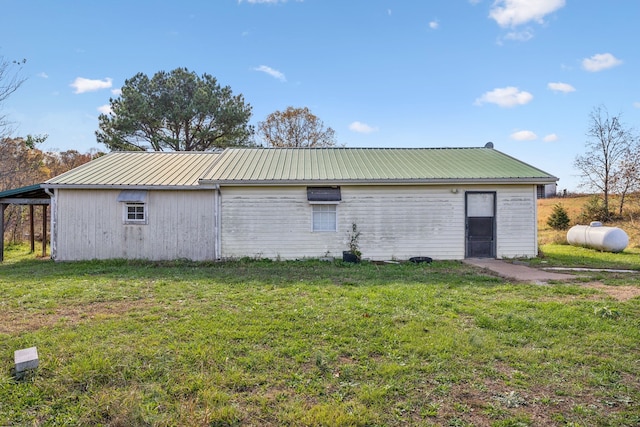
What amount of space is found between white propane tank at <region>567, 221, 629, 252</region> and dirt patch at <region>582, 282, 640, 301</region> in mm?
7082

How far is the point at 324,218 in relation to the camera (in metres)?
10.5

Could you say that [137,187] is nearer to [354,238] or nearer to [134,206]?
[134,206]

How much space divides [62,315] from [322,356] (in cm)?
399

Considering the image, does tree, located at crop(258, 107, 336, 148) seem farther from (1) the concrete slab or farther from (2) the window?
(1) the concrete slab

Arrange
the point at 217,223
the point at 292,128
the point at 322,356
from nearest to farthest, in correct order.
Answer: the point at 322,356
the point at 217,223
the point at 292,128

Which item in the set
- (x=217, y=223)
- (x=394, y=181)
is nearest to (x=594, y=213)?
(x=394, y=181)

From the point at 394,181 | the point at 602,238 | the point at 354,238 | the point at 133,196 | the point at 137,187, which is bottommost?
the point at 602,238

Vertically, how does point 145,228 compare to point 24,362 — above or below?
above

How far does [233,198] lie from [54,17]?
314 inches

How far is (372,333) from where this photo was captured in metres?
4.20

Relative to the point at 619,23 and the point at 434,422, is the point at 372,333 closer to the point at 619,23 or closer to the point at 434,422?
the point at 434,422

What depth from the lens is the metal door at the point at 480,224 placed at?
34.7ft

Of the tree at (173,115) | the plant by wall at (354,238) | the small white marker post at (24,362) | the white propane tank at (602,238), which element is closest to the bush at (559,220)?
the white propane tank at (602,238)

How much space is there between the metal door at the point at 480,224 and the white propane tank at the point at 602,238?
17.8 ft
